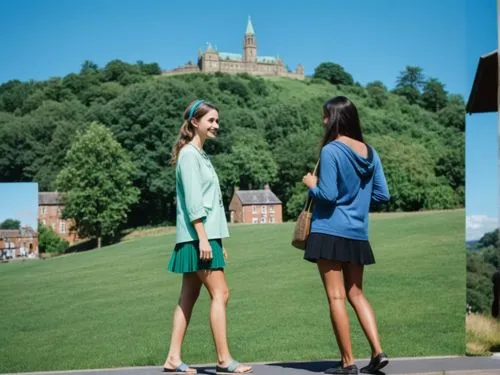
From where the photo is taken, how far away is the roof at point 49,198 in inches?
212

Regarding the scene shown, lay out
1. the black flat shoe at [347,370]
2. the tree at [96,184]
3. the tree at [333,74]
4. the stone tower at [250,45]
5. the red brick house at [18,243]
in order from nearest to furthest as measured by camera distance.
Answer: the black flat shoe at [347,370] < the red brick house at [18,243] < the tree at [96,184] < the stone tower at [250,45] < the tree at [333,74]

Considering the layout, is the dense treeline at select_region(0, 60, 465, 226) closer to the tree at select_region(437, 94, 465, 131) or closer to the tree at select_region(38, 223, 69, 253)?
the tree at select_region(437, 94, 465, 131)

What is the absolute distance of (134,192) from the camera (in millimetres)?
5699

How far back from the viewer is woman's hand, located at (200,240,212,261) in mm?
3607

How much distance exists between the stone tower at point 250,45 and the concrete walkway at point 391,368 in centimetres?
251

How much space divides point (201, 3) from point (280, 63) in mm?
819

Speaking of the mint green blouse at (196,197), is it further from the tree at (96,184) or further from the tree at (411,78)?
the tree at (411,78)

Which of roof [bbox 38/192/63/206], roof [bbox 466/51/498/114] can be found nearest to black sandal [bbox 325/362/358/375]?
roof [bbox 466/51/498/114]

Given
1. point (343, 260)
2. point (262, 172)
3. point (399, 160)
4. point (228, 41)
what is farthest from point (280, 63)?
point (343, 260)

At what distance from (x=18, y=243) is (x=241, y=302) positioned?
5.58ft

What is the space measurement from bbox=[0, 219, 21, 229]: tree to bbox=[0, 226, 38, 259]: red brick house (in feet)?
0.11

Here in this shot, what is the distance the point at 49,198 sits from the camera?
17.7 feet

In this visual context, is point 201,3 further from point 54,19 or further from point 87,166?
point 87,166

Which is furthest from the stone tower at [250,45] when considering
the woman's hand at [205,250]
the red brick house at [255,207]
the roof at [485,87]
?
the woman's hand at [205,250]
